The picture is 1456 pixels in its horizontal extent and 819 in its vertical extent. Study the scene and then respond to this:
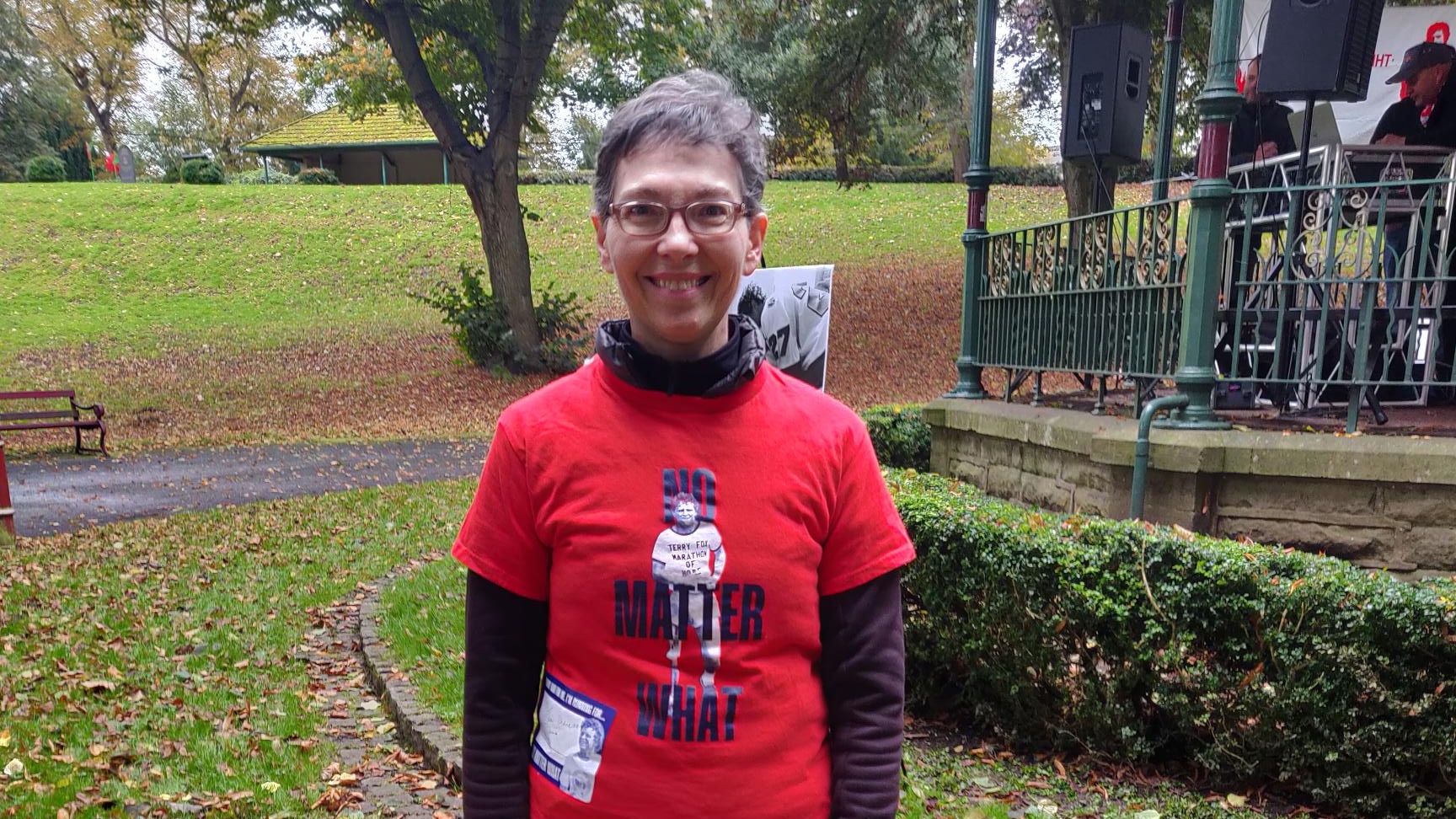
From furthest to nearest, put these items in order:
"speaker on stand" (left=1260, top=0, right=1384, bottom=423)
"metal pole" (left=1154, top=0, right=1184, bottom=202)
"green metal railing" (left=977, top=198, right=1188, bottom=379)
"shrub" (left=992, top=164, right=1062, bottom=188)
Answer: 1. "shrub" (left=992, top=164, right=1062, bottom=188)
2. "metal pole" (left=1154, top=0, right=1184, bottom=202)
3. "speaker on stand" (left=1260, top=0, right=1384, bottom=423)
4. "green metal railing" (left=977, top=198, right=1188, bottom=379)

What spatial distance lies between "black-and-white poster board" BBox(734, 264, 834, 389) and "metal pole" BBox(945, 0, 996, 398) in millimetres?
2267

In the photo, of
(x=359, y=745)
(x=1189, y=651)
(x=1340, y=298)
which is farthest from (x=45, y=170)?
(x=1189, y=651)

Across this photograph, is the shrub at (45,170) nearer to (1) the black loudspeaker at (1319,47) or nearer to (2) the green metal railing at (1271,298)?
(2) the green metal railing at (1271,298)

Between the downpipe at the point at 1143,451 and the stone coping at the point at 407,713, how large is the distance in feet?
10.6

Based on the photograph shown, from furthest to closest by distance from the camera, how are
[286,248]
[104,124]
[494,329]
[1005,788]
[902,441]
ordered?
[104,124] → [286,248] → [494,329] → [902,441] → [1005,788]

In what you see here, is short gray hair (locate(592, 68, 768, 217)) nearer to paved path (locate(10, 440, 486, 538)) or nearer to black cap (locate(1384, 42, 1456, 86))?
black cap (locate(1384, 42, 1456, 86))

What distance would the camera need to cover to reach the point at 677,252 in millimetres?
1518

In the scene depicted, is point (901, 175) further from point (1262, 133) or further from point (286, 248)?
point (1262, 133)

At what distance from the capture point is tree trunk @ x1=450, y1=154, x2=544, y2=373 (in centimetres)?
1625

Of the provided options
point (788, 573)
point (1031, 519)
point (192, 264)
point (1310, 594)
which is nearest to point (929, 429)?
point (1031, 519)

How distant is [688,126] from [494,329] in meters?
16.4

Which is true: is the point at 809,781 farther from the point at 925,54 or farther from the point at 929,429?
the point at 925,54

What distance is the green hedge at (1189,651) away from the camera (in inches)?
129

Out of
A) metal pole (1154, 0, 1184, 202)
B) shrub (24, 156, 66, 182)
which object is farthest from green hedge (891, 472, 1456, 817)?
shrub (24, 156, 66, 182)
